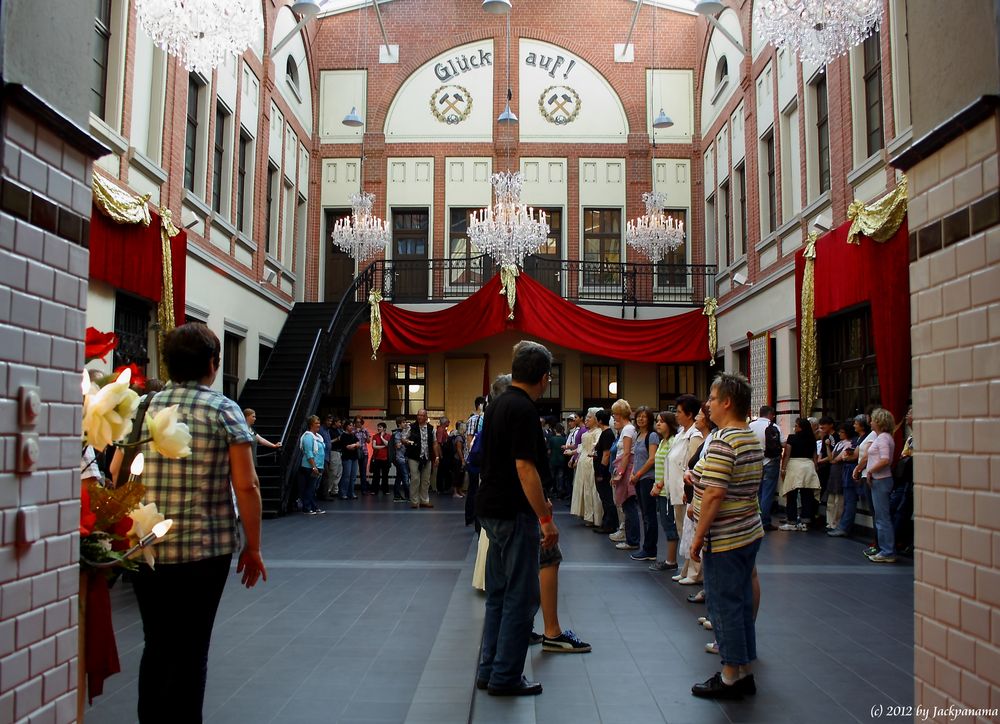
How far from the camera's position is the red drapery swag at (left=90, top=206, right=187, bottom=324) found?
396 inches

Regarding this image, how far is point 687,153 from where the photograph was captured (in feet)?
74.4

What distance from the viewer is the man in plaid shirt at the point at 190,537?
308cm

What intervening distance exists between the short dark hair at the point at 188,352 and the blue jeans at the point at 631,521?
702 cm

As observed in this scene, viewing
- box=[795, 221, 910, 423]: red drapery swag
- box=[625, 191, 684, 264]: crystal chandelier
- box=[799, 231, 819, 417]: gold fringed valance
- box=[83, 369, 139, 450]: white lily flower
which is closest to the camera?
box=[83, 369, 139, 450]: white lily flower

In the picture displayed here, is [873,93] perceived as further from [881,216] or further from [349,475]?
[349,475]

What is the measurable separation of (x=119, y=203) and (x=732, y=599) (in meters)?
9.07

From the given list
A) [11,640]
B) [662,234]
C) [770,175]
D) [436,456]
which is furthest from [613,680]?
[662,234]

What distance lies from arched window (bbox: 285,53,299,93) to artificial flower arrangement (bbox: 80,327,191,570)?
19229mm

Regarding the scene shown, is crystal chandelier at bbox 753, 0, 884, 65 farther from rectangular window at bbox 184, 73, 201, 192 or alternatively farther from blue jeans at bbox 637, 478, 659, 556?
rectangular window at bbox 184, 73, 201, 192

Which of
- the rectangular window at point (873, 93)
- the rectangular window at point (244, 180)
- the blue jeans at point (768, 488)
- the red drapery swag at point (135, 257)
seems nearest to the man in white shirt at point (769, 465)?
the blue jeans at point (768, 488)

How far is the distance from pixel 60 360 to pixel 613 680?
3.47 metres

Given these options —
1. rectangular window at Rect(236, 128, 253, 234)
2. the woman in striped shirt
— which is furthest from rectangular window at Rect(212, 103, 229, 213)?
the woman in striped shirt

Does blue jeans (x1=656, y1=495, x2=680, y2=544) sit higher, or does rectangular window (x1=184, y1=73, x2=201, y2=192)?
rectangular window (x1=184, y1=73, x2=201, y2=192)

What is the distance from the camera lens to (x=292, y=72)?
20906 millimetres
